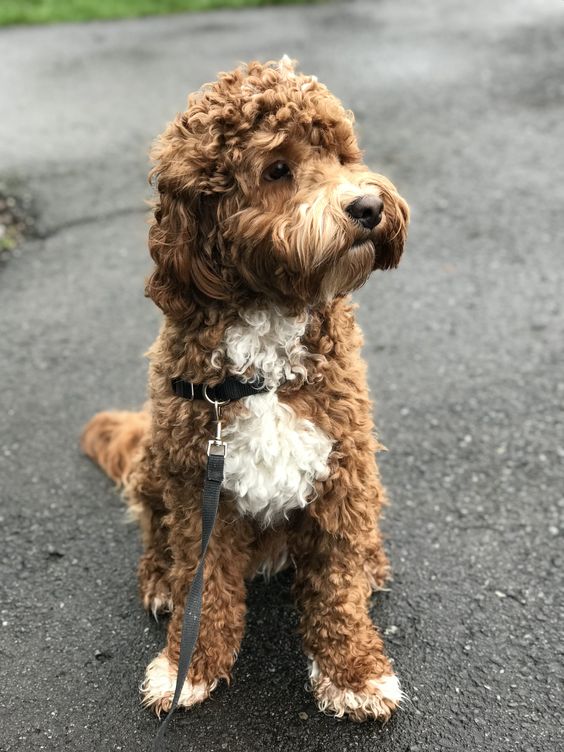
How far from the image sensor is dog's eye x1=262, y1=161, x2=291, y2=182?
2.29m

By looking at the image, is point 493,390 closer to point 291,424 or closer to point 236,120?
point 291,424

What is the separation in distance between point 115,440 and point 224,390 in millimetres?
1382

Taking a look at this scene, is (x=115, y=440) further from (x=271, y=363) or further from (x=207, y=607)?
(x=271, y=363)

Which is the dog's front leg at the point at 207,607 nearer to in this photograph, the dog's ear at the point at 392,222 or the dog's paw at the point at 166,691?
the dog's paw at the point at 166,691

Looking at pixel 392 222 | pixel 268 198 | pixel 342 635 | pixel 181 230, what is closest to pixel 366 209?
pixel 392 222

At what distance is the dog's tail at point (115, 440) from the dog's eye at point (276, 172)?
5.14ft

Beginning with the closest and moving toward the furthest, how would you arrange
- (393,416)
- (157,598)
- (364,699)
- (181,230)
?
1. (181,230)
2. (364,699)
3. (157,598)
4. (393,416)

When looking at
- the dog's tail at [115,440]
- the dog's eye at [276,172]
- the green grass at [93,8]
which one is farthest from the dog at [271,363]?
the green grass at [93,8]

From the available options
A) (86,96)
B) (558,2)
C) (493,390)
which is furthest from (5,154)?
(558,2)

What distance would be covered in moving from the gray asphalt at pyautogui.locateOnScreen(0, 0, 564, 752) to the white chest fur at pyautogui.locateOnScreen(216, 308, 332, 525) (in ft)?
2.79

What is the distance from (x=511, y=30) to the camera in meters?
9.55

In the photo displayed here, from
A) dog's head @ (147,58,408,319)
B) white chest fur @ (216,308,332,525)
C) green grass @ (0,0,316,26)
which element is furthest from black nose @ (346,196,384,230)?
green grass @ (0,0,316,26)

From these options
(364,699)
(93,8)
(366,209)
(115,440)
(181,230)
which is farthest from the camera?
(93,8)

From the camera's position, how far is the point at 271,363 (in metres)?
2.49
